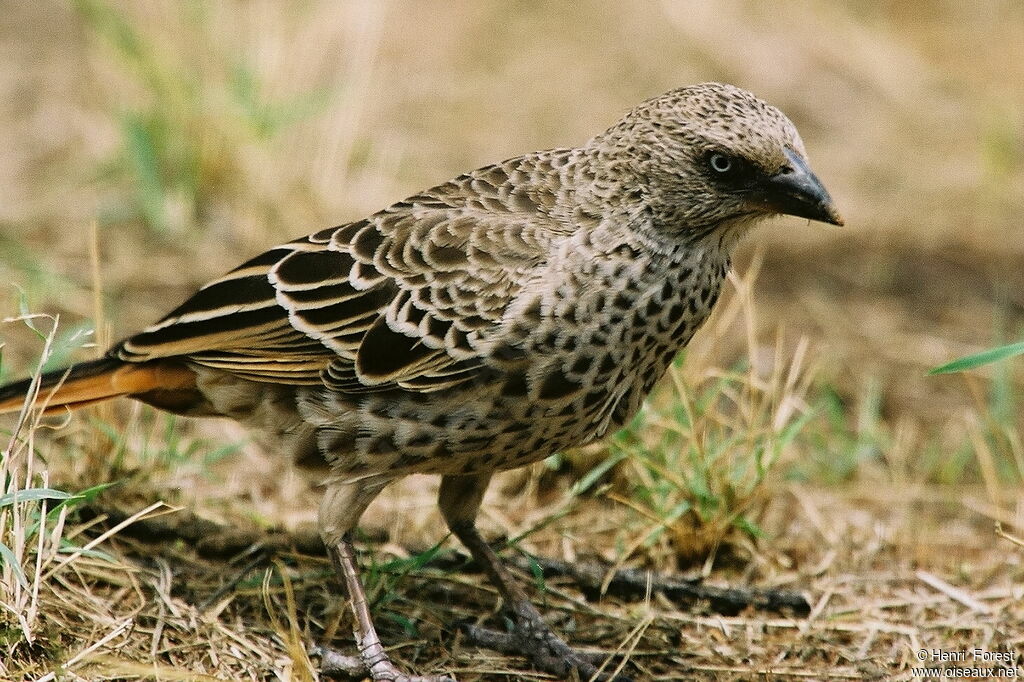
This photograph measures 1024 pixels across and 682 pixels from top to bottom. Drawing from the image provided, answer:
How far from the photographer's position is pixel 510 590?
425cm

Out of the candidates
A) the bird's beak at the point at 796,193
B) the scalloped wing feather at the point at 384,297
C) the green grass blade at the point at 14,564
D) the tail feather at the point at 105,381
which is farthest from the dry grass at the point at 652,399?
the bird's beak at the point at 796,193

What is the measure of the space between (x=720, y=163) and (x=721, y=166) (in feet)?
0.03

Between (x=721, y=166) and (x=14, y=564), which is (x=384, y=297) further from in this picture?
(x=14, y=564)

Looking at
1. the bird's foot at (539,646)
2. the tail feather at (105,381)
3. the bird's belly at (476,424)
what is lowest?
the bird's foot at (539,646)

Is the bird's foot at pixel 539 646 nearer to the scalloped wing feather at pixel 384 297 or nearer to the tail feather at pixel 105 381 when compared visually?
the scalloped wing feather at pixel 384 297

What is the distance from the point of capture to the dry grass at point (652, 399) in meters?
4.10

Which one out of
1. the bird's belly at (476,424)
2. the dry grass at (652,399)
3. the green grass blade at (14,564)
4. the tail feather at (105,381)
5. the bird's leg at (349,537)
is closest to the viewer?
the green grass blade at (14,564)

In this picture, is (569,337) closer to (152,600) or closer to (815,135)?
(152,600)

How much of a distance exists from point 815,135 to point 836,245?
1232 mm

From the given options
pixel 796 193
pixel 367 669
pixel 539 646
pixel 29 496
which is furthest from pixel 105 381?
pixel 796 193

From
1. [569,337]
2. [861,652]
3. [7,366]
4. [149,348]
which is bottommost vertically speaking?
[7,366]

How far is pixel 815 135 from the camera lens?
823 cm

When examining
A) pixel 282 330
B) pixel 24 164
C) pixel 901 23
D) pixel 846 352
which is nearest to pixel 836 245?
pixel 846 352

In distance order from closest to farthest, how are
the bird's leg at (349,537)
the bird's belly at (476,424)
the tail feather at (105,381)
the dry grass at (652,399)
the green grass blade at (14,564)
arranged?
the green grass blade at (14,564) < the bird's belly at (476,424) < the bird's leg at (349,537) < the dry grass at (652,399) < the tail feather at (105,381)
